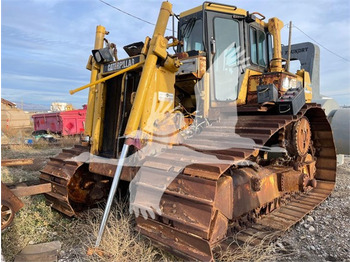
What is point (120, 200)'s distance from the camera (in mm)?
4445

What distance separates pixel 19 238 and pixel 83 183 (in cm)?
114

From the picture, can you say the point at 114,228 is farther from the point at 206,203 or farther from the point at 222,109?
the point at 222,109

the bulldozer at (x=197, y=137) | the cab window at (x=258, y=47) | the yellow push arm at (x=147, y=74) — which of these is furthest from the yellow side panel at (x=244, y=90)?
the yellow push arm at (x=147, y=74)

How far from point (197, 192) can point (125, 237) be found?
119 cm

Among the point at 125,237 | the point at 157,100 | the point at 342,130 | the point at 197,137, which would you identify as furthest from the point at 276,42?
the point at 125,237

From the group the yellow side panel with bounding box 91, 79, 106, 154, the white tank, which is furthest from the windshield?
the white tank

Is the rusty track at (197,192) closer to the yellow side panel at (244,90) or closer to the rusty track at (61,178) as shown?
the yellow side panel at (244,90)

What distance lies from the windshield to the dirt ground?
8.85 feet

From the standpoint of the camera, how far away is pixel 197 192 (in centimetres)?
274

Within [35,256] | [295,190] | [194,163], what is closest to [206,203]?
[194,163]

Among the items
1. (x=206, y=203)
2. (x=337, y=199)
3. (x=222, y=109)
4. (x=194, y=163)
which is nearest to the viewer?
(x=206, y=203)

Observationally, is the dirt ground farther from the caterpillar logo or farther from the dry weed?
the caterpillar logo

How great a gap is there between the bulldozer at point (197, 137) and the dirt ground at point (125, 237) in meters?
0.20

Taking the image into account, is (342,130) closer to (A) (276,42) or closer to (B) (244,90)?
(A) (276,42)
